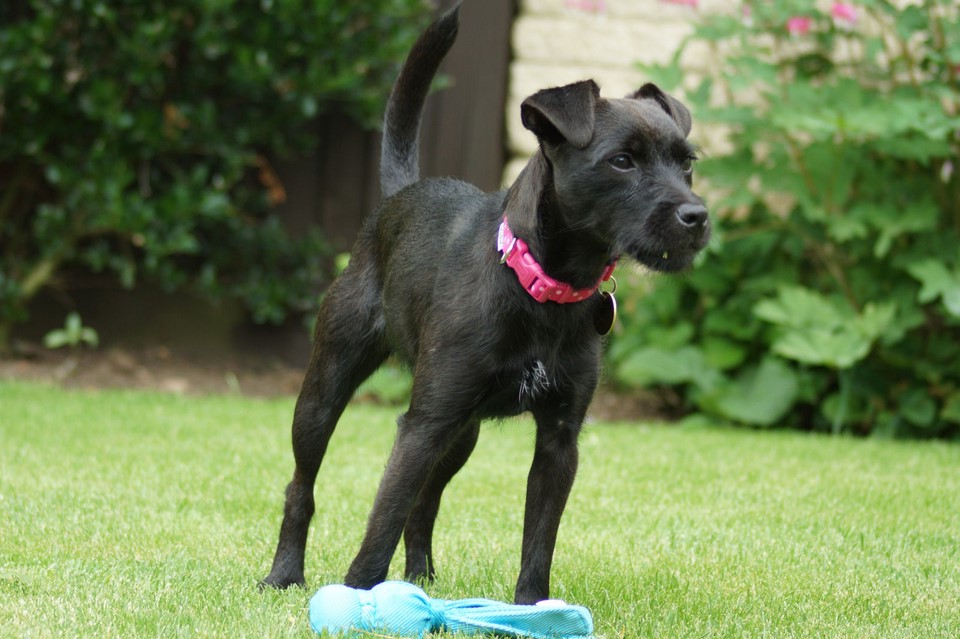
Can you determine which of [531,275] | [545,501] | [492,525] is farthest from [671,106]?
[492,525]

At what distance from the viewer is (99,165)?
7.03 metres

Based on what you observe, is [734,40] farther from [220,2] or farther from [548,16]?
[220,2]

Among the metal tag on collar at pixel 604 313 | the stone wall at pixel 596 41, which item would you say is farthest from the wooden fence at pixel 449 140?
the metal tag on collar at pixel 604 313

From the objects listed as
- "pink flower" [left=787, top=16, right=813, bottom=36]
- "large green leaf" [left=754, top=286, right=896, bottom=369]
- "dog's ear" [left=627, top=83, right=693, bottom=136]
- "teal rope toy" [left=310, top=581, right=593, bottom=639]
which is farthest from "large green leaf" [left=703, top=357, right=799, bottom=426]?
"teal rope toy" [left=310, top=581, right=593, bottom=639]

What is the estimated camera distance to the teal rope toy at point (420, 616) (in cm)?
282

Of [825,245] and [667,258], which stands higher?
[667,258]

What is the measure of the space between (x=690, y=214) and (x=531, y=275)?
426 millimetres

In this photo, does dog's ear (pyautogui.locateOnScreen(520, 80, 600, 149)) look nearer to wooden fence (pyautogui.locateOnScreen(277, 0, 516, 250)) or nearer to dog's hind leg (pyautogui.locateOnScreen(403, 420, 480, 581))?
dog's hind leg (pyautogui.locateOnScreen(403, 420, 480, 581))

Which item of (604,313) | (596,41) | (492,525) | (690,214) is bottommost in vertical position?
(492,525)

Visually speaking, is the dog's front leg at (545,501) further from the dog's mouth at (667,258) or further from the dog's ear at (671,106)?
the dog's ear at (671,106)

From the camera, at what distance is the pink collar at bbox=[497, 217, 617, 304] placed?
304 cm

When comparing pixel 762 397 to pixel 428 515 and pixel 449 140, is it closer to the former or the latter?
pixel 449 140

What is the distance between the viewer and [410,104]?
4.02 meters

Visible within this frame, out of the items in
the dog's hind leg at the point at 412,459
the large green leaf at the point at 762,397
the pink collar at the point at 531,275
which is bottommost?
the large green leaf at the point at 762,397
